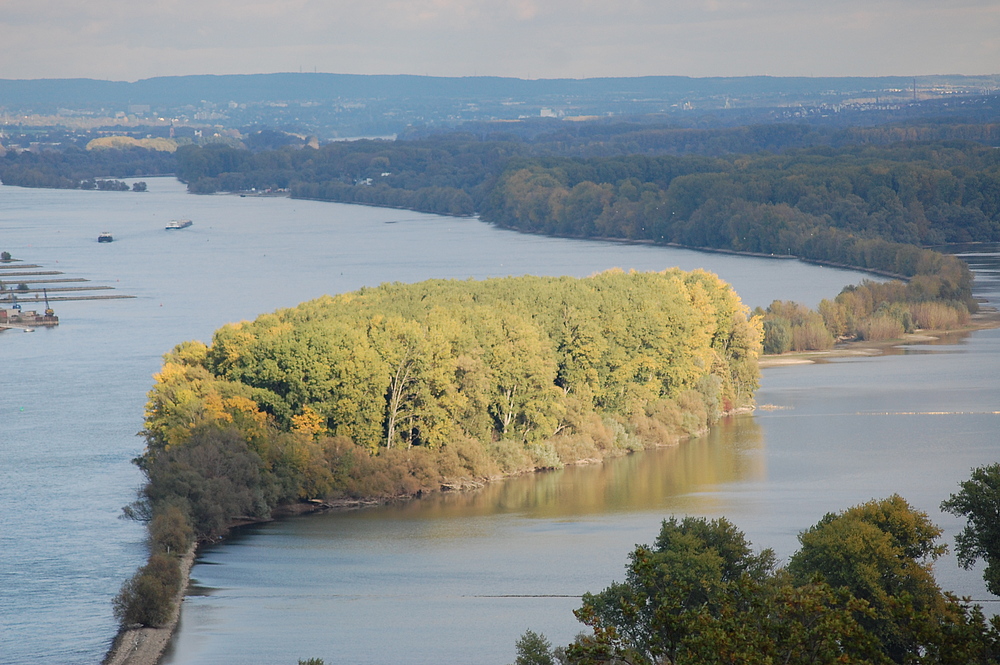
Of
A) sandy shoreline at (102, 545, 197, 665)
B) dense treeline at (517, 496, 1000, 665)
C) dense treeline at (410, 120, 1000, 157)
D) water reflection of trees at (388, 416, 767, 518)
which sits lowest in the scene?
water reflection of trees at (388, 416, 767, 518)

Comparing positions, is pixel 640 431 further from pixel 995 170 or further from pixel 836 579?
pixel 995 170

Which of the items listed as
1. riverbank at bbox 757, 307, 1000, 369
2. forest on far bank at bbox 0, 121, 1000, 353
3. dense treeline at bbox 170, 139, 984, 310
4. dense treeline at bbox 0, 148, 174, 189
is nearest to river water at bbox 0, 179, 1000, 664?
riverbank at bbox 757, 307, 1000, 369

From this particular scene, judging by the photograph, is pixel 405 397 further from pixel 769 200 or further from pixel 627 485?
pixel 769 200

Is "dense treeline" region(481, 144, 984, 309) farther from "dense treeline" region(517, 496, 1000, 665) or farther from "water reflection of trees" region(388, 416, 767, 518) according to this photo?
"dense treeline" region(517, 496, 1000, 665)

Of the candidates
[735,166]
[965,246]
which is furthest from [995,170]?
[735,166]

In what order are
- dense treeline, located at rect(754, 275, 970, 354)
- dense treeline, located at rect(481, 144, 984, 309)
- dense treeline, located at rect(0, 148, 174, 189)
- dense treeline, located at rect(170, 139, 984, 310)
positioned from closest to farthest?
dense treeline, located at rect(754, 275, 970, 354), dense treeline, located at rect(170, 139, 984, 310), dense treeline, located at rect(481, 144, 984, 309), dense treeline, located at rect(0, 148, 174, 189)
